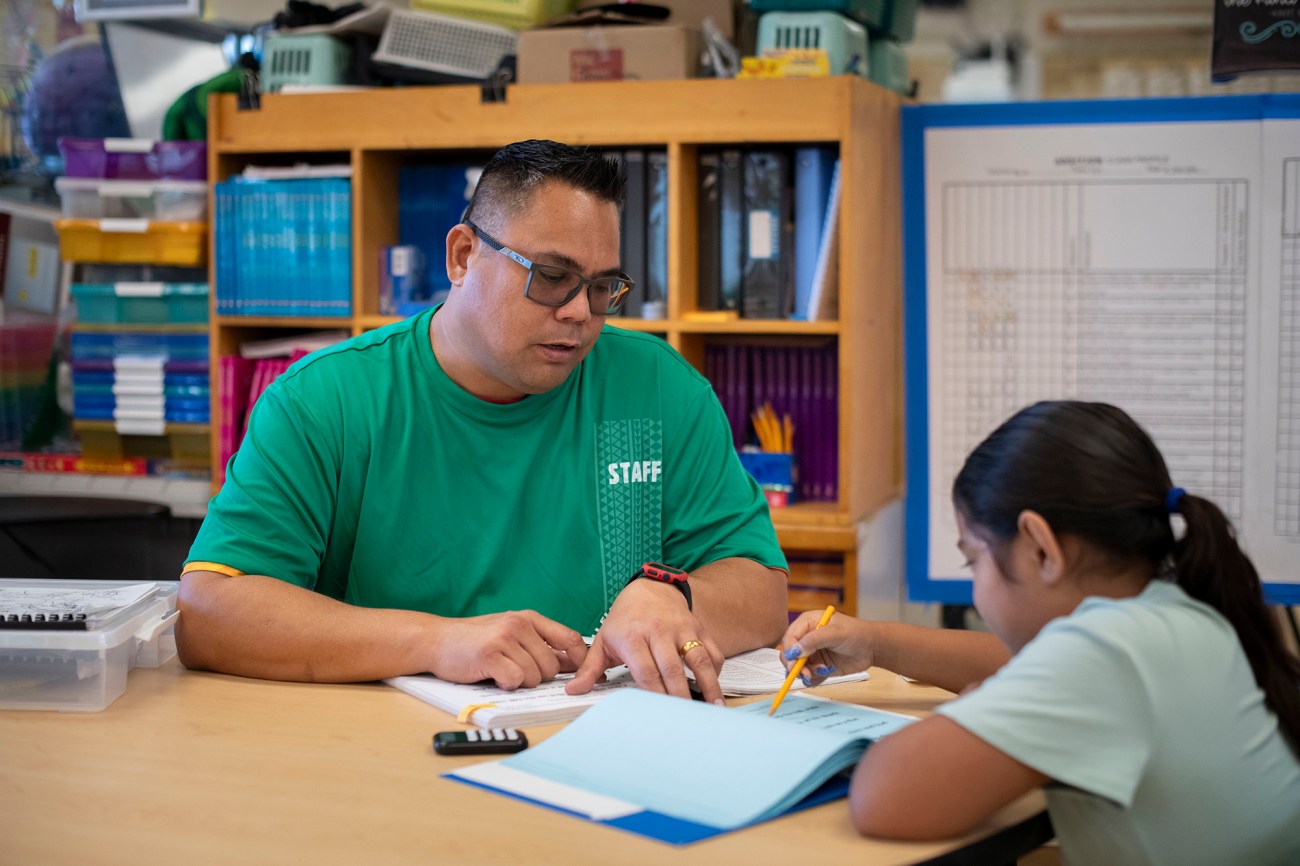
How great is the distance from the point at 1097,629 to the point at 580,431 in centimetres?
91

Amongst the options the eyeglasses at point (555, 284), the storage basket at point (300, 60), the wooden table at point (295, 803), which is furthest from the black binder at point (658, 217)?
the wooden table at point (295, 803)

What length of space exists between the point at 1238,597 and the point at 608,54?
2228mm

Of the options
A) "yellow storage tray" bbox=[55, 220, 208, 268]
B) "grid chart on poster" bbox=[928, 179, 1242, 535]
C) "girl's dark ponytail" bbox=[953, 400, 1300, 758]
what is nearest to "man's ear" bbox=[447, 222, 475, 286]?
"girl's dark ponytail" bbox=[953, 400, 1300, 758]

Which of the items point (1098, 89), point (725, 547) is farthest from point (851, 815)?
point (1098, 89)

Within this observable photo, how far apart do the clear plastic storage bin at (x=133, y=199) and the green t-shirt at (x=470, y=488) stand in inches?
69.1

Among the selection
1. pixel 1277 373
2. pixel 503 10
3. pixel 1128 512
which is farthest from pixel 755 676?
pixel 503 10

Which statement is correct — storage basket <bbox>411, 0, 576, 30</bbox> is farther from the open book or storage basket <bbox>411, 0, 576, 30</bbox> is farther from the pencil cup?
the open book

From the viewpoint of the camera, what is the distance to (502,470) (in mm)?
1781

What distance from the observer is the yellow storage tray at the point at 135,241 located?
3340mm

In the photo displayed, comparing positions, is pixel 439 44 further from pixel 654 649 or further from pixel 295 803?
pixel 295 803

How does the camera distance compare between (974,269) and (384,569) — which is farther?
(974,269)

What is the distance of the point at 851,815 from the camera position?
108 cm

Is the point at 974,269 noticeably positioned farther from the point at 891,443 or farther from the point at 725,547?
the point at 725,547

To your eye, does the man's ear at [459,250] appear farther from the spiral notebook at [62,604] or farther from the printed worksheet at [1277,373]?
the printed worksheet at [1277,373]
